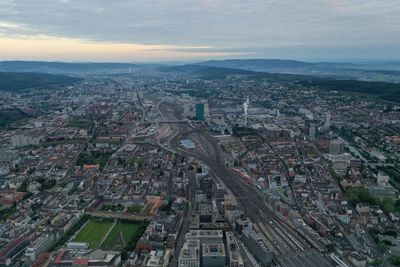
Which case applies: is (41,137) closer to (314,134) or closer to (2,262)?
(2,262)

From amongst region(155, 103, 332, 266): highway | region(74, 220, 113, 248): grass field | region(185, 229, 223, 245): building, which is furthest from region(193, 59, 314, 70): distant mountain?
region(185, 229, 223, 245): building

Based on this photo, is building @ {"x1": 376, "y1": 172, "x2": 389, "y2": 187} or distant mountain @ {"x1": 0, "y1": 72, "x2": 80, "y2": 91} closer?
building @ {"x1": 376, "y1": 172, "x2": 389, "y2": 187}

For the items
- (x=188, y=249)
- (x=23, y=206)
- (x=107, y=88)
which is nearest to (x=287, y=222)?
(x=188, y=249)

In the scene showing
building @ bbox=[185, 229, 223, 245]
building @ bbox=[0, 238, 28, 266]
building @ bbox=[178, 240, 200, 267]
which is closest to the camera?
building @ bbox=[178, 240, 200, 267]

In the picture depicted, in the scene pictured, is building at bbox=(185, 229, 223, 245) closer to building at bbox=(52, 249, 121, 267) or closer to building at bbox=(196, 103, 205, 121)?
building at bbox=(52, 249, 121, 267)

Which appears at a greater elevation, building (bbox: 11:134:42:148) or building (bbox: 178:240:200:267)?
building (bbox: 178:240:200:267)
